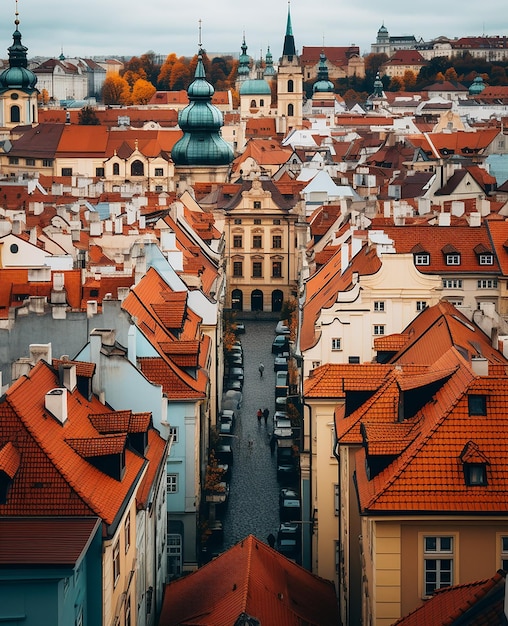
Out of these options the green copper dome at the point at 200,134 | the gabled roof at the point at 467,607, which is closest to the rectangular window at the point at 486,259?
the gabled roof at the point at 467,607

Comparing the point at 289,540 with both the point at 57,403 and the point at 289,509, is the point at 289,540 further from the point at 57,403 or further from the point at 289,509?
the point at 57,403

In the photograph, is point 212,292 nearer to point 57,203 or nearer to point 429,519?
point 57,203

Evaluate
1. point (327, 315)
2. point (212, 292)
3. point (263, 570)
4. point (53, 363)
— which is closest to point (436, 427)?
point (263, 570)

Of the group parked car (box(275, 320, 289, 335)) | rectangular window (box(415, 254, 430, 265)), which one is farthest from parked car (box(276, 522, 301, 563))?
parked car (box(275, 320, 289, 335))

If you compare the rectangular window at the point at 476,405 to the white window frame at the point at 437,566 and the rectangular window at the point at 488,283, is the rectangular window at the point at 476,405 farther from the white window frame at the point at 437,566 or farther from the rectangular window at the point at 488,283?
the rectangular window at the point at 488,283

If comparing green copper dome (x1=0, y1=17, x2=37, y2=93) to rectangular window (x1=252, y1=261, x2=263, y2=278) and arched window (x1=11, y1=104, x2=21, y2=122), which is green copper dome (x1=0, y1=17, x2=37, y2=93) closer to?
arched window (x1=11, y1=104, x2=21, y2=122)

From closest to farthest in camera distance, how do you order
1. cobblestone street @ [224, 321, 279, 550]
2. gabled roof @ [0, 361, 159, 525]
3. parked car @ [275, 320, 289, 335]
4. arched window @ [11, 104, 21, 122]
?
1. gabled roof @ [0, 361, 159, 525]
2. cobblestone street @ [224, 321, 279, 550]
3. parked car @ [275, 320, 289, 335]
4. arched window @ [11, 104, 21, 122]
